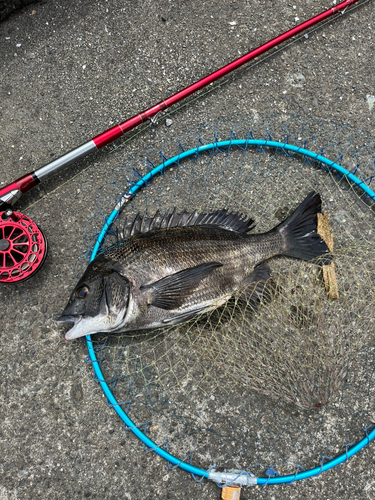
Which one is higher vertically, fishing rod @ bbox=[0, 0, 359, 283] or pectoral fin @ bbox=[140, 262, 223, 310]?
fishing rod @ bbox=[0, 0, 359, 283]

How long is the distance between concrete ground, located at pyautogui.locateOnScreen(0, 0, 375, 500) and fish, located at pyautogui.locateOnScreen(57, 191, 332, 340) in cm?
52

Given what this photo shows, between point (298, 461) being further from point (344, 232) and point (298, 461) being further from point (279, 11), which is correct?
point (279, 11)

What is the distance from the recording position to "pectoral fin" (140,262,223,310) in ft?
7.18

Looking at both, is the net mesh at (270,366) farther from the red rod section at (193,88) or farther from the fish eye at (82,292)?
the red rod section at (193,88)

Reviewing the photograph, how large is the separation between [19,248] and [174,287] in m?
1.14

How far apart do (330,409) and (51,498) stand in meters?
1.94

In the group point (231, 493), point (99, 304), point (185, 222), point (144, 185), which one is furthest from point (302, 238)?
point (231, 493)

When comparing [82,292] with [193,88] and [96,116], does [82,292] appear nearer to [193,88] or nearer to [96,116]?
[96,116]

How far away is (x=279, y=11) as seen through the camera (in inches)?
127

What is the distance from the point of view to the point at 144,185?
2.79 meters

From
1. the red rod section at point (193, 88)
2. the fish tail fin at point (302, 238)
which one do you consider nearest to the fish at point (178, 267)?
the fish tail fin at point (302, 238)

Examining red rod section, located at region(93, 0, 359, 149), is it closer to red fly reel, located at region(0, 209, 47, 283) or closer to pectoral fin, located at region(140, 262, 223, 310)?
red fly reel, located at region(0, 209, 47, 283)

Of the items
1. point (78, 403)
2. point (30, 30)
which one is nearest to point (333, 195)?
point (78, 403)

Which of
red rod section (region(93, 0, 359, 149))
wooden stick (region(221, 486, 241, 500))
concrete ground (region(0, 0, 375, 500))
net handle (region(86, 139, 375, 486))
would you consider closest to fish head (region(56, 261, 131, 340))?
net handle (region(86, 139, 375, 486))
